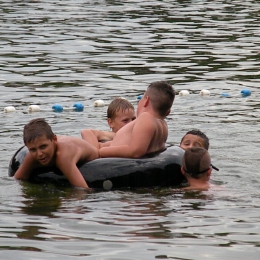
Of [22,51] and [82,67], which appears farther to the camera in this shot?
[22,51]

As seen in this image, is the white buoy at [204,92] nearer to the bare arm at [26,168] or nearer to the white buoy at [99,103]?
the white buoy at [99,103]

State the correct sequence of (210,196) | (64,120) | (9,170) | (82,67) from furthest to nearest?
1. (82,67)
2. (64,120)
3. (9,170)
4. (210,196)

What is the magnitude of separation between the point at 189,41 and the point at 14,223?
49.6 ft

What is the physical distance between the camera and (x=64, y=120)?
14586 millimetres

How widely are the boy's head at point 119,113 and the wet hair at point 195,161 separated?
1.46 m

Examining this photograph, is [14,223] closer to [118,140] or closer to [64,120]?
[118,140]

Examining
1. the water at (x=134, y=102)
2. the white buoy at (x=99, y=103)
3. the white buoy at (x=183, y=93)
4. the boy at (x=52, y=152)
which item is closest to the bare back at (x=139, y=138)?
the boy at (x=52, y=152)

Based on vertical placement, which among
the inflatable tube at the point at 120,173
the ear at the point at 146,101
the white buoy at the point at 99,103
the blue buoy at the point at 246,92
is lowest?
the inflatable tube at the point at 120,173

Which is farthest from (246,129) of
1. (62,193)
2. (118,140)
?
(62,193)

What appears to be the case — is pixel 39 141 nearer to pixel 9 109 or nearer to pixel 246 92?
pixel 9 109

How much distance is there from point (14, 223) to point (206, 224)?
77.5 inches

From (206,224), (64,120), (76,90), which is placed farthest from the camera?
(76,90)

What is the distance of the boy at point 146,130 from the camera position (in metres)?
9.85

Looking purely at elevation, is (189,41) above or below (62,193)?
above
